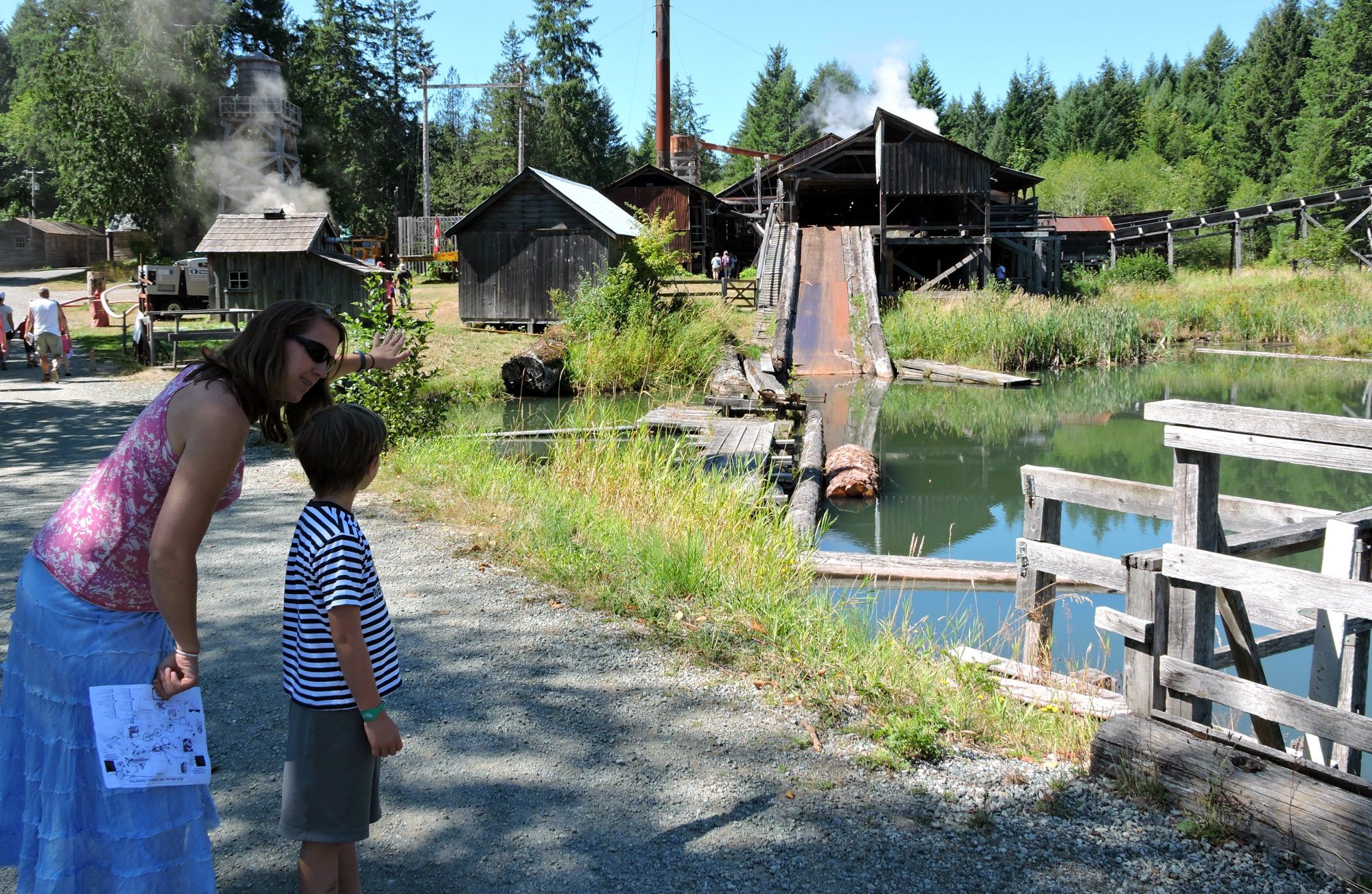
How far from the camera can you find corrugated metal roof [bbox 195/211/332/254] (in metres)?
21.5

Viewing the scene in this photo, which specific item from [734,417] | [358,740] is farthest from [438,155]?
[358,740]

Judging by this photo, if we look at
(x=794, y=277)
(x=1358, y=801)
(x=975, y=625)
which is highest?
(x=794, y=277)

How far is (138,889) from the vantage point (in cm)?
237

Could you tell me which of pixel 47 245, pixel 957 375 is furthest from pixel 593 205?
pixel 47 245

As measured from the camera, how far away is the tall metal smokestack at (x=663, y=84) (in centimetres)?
3994

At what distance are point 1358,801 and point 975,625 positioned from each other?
3.82 meters

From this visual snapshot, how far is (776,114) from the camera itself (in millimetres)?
87312

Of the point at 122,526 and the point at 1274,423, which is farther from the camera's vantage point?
the point at 1274,423

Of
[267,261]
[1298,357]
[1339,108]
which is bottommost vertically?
[1298,357]

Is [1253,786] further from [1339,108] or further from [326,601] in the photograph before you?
[1339,108]

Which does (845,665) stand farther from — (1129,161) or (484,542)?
(1129,161)

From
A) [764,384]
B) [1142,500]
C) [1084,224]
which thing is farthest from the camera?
[1084,224]

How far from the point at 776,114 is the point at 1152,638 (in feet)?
288

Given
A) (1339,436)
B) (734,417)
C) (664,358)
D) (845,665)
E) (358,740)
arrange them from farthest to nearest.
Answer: (664,358) < (734,417) < (845,665) < (1339,436) < (358,740)
